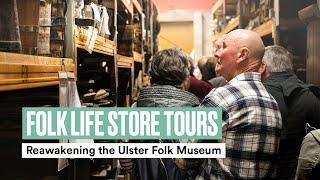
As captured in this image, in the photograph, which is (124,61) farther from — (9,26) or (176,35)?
(176,35)

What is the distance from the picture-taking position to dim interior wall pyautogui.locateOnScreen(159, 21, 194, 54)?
7.40m

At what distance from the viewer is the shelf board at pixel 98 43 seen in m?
1.51

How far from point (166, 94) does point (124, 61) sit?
3.69 ft

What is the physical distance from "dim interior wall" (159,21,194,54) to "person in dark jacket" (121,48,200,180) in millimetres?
5594

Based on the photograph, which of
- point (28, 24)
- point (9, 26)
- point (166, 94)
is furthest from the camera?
point (166, 94)

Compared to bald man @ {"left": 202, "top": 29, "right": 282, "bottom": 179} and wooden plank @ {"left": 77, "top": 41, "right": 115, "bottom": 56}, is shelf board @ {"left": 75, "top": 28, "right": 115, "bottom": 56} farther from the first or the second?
bald man @ {"left": 202, "top": 29, "right": 282, "bottom": 179}

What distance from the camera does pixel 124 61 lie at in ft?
9.16

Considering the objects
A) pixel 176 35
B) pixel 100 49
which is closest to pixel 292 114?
pixel 100 49

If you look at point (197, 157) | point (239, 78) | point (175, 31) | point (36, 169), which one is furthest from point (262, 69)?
point (175, 31)

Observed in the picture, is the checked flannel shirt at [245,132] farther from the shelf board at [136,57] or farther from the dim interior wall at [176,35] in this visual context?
the dim interior wall at [176,35]

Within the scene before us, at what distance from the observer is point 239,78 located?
1459 millimetres

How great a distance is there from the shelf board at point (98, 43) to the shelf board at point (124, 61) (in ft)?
1.15

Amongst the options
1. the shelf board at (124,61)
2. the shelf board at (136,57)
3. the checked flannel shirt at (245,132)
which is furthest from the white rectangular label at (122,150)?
the shelf board at (136,57)

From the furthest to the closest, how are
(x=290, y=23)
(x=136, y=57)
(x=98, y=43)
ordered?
(x=136, y=57), (x=290, y=23), (x=98, y=43)
